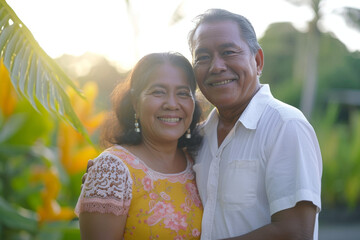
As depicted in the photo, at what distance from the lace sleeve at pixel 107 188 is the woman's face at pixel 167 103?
35 cm

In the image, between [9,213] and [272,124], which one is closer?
[272,124]

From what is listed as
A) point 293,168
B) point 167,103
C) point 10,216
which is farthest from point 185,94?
point 10,216

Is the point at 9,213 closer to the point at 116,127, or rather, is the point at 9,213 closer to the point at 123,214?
the point at 116,127

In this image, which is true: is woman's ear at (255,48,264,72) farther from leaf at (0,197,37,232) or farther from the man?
leaf at (0,197,37,232)

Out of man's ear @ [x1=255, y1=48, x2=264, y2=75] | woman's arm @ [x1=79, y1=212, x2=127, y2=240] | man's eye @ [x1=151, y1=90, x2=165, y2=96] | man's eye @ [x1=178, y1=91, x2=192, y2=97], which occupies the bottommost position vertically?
woman's arm @ [x1=79, y1=212, x2=127, y2=240]

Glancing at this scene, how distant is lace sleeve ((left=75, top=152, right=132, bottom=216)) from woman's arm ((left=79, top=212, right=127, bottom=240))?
0.09 feet

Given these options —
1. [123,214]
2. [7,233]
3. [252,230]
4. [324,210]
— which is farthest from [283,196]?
[324,210]

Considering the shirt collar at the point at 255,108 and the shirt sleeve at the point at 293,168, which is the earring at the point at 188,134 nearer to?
the shirt collar at the point at 255,108

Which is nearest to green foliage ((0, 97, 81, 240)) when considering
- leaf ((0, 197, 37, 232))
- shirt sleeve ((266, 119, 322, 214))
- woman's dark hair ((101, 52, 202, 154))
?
leaf ((0, 197, 37, 232))

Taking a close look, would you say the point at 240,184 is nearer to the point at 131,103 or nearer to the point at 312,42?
the point at 131,103

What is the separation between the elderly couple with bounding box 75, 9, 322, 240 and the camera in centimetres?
220

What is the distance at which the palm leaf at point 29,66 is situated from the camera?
1.99 metres

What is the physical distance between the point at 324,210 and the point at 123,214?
34.2ft

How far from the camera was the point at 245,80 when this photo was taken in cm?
259
